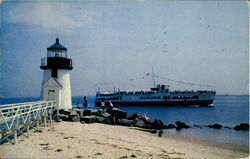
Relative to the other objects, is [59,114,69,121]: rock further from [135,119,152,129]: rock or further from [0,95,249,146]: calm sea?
[0,95,249,146]: calm sea

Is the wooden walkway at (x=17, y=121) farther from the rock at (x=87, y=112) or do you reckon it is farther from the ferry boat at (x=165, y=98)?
the ferry boat at (x=165, y=98)

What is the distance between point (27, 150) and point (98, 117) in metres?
8.20

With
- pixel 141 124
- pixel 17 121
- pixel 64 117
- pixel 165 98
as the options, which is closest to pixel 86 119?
pixel 64 117

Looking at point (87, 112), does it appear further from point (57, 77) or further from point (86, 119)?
point (57, 77)

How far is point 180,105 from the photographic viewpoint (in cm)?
5800

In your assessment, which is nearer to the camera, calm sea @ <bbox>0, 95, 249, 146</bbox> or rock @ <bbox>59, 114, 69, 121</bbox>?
rock @ <bbox>59, 114, 69, 121</bbox>

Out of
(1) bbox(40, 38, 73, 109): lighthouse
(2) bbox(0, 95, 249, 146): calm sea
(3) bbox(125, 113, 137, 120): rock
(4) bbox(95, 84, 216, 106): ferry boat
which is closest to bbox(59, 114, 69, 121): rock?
(1) bbox(40, 38, 73, 109): lighthouse

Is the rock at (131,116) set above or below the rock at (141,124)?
above

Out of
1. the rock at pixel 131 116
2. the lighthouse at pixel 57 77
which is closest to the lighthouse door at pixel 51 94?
the lighthouse at pixel 57 77

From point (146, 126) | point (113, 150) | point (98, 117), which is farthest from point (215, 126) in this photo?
point (113, 150)

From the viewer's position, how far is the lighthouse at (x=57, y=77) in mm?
13844

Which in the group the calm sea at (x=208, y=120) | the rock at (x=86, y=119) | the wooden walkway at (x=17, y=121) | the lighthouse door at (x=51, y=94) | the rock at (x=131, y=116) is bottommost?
the calm sea at (x=208, y=120)

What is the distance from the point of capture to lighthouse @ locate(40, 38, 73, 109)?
45.4 feet

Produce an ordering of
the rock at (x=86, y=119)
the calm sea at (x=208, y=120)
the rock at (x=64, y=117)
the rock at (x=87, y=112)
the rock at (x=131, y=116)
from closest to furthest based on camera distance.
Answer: the rock at (x=64, y=117) → the rock at (x=86, y=119) → the rock at (x=87, y=112) → the calm sea at (x=208, y=120) → the rock at (x=131, y=116)
